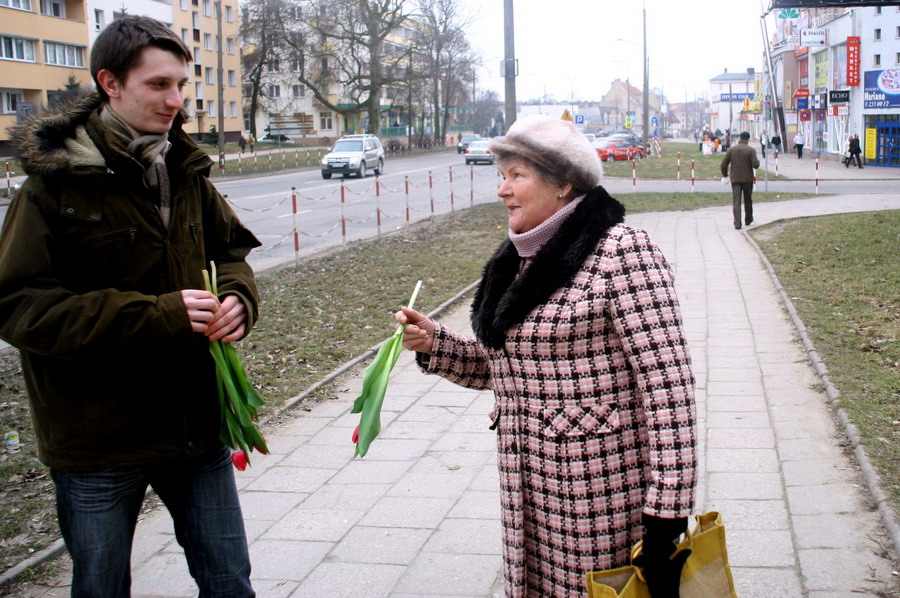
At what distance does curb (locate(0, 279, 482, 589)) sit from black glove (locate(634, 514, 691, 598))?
1.10 metres

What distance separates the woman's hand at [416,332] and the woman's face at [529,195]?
0.46 metres

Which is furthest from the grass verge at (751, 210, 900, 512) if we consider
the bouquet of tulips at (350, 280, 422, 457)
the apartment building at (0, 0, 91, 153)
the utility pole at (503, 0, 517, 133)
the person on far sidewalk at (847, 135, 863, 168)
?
the apartment building at (0, 0, 91, 153)

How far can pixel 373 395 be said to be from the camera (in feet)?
9.24

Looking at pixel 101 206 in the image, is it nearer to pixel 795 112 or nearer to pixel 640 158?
pixel 640 158

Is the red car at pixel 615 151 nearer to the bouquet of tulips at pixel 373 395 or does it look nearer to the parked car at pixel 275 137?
the parked car at pixel 275 137

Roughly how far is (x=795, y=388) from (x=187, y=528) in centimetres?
556

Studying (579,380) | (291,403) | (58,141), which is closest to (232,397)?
(58,141)

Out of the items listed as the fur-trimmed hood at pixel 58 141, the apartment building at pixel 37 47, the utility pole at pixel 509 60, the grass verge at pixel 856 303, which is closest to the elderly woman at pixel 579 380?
the fur-trimmed hood at pixel 58 141

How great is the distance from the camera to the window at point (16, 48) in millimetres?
51656

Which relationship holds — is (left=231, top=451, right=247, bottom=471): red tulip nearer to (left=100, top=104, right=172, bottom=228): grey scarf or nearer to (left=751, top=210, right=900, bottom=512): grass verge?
(left=100, top=104, right=172, bottom=228): grey scarf

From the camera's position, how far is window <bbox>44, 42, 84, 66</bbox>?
55.6 m

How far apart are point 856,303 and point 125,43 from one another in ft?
30.0

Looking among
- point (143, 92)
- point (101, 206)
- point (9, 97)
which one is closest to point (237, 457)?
point (101, 206)

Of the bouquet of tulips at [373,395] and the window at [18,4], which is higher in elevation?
the window at [18,4]
